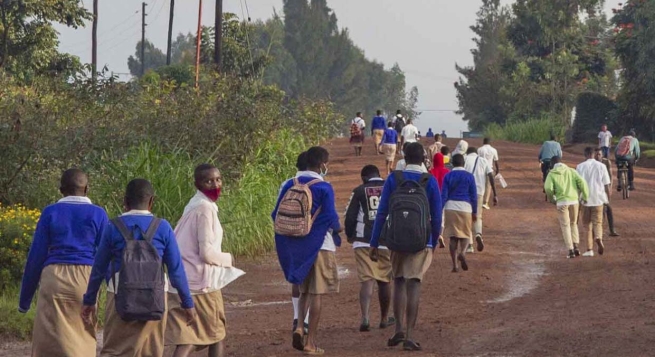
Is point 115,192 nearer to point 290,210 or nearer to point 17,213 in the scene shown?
point 17,213

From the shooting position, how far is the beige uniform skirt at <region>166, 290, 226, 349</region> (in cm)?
893

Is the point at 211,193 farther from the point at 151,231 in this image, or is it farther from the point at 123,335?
the point at 123,335

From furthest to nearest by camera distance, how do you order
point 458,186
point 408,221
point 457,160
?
point 458,186 < point 457,160 < point 408,221

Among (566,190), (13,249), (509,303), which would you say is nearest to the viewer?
(13,249)

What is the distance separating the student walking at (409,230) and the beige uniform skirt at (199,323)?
2.27m

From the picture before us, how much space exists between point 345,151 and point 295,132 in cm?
1651

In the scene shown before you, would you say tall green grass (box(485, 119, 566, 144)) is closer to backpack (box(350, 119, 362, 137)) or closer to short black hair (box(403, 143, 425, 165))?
backpack (box(350, 119, 362, 137))

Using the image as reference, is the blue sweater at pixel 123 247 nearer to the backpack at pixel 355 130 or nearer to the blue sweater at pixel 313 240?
the blue sweater at pixel 313 240

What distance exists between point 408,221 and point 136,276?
3489 millimetres

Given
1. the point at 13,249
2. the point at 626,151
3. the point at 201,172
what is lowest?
the point at 13,249

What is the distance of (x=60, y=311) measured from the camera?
29.5ft

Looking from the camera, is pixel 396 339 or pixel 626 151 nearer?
pixel 396 339

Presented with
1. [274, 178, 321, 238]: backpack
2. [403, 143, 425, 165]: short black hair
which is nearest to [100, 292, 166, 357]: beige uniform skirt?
[274, 178, 321, 238]: backpack

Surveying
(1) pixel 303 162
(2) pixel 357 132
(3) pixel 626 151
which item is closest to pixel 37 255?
(1) pixel 303 162
